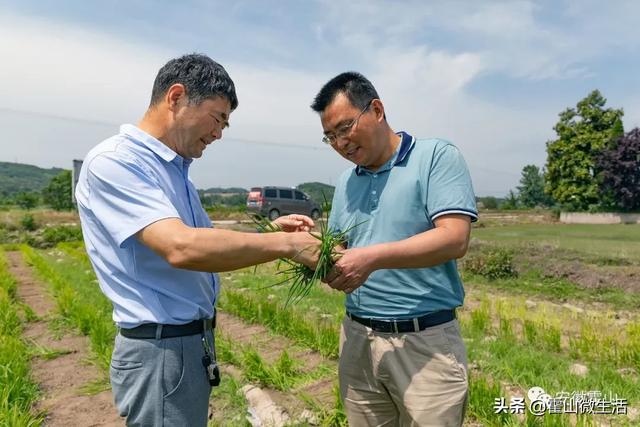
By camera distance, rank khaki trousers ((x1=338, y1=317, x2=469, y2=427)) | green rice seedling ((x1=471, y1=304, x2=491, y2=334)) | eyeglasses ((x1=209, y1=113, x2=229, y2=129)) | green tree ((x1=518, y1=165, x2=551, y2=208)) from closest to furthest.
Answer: eyeglasses ((x1=209, y1=113, x2=229, y2=129)), khaki trousers ((x1=338, y1=317, x2=469, y2=427)), green rice seedling ((x1=471, y1=304, x2=491, y2=334)), green tree ((x1=518, y1=165, x2=551, y2=208))

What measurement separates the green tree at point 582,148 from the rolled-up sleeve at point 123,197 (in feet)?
115

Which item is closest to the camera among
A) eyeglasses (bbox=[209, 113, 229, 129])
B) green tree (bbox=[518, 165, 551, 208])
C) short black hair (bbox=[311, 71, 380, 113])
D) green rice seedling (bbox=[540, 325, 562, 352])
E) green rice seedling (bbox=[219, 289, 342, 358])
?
A: eyeglasses (bbox=[209, 113, 229, 129])

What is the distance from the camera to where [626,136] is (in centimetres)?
3083

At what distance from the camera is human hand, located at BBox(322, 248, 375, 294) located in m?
1.76

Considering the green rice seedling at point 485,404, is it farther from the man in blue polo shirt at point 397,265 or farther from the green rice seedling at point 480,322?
the green rice seedling at point 480,322

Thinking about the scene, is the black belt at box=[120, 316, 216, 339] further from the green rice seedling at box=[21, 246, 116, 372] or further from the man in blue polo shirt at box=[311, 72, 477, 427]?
the green rice seedling at box=[21, 246, 116, 372]

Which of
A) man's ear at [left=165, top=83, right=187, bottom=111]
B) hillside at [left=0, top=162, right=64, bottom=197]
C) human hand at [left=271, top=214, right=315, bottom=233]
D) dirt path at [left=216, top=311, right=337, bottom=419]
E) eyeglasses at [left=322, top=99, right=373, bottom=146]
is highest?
hillside at [left=0, top=162, right=64, bottom=197]

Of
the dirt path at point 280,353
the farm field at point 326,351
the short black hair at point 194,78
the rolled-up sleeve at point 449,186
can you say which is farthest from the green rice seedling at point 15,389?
the rolled-up sleeve at point 449,186

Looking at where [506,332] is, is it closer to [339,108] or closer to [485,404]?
[485,404]

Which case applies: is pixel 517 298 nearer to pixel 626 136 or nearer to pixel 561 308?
pixel 561 308

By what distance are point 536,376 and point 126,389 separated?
10.4 ft

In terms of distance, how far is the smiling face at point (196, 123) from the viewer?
170 cm

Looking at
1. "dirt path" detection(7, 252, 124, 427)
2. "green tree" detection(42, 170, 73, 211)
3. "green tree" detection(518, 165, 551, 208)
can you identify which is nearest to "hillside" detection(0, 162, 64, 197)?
"green tree" detection(42, 170, 73, 211)

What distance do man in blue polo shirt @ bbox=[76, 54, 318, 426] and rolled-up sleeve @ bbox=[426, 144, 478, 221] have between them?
52cm
